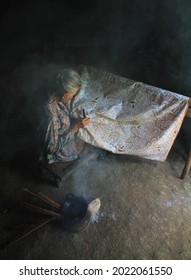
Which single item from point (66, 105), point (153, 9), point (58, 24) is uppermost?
point (153, 9)

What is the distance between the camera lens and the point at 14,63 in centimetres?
625

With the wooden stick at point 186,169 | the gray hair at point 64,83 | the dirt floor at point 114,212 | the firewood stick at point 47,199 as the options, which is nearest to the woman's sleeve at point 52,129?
the gray hair at point 64,83

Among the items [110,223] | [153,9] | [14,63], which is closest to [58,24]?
[14,63]

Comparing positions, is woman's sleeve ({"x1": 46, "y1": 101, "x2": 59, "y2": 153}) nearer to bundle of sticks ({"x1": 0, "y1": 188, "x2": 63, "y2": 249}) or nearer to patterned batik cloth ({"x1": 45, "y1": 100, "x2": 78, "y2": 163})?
patterned batik cloth ({"x1": 45, "y1": 100, "x2": 78, "y2": 163})

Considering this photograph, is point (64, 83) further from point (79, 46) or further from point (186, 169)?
point (79, 46)

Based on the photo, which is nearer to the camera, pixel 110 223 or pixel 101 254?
pixel 101 254

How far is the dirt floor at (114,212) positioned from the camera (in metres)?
3.55

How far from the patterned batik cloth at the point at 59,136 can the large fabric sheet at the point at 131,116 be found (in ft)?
0.78

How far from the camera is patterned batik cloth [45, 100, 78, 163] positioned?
3.83 m

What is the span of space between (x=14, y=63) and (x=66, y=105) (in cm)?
296

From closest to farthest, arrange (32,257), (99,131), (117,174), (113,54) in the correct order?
1. (32,257)
2. (99,131)
3. (117,174)
4. (113,54)

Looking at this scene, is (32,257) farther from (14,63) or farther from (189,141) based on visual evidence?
(14,63)

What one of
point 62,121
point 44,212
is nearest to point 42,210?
point 44,212

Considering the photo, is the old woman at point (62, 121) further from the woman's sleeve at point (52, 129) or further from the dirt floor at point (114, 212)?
the dirt floor at point (114, 212)
